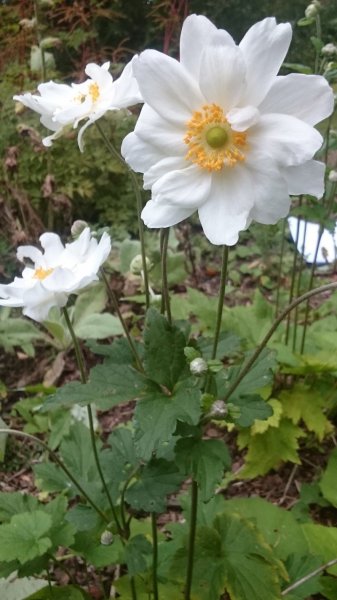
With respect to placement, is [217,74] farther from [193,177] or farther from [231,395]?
[231,395]

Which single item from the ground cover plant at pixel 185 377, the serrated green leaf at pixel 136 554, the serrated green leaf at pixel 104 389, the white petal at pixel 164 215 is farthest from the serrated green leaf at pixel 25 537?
the white petal at pixel 164 215

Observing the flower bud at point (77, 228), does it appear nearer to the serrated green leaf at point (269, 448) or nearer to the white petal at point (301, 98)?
the white petal at point (301, 98)

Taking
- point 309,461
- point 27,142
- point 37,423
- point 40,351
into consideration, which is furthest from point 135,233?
point 309,461

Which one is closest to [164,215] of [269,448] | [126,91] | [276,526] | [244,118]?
[244,118]

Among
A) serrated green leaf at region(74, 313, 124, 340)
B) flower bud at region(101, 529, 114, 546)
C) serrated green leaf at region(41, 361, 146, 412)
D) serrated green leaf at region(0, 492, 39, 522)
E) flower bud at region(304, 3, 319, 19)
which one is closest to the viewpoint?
serrated green leaf at region(41, 361, 146, 412)

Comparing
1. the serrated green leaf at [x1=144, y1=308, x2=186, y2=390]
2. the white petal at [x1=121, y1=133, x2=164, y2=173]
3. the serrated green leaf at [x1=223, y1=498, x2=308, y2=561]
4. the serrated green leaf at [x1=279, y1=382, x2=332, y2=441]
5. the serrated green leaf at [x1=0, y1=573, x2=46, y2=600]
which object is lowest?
the serrated green leaf at [x1=0, y1=573, x2=46, y2=600]

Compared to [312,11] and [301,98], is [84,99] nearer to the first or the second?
[301,98]

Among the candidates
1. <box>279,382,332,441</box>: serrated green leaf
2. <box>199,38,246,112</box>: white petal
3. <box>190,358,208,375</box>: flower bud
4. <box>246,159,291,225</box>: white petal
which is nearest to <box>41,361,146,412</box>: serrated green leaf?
<box>190,358,208,375</box>: flower bud

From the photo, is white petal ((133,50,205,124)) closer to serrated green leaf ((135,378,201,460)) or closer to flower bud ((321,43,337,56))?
serrated green leaf ((135,378,201,460))
